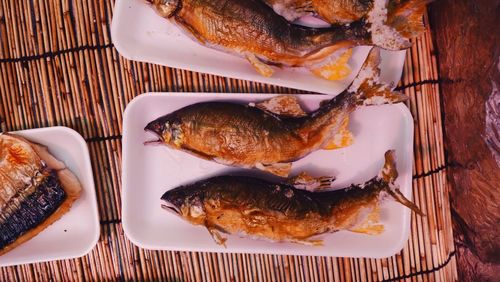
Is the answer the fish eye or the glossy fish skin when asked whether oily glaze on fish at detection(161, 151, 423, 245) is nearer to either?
the glossy fish skin

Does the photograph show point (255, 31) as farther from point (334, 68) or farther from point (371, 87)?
point (371, 87)

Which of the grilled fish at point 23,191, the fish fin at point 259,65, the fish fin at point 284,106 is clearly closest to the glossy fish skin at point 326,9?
the fish fin at point 259,65

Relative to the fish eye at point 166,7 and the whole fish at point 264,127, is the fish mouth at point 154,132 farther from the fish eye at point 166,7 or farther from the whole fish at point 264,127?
the fish eye at point 166,7

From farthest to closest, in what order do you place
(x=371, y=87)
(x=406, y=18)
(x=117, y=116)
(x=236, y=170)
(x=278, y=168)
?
1. (x=117, y=116)
2. (x=236, y=170)
3. (x=278, y=168)
4. (x=371, y=87)
5. (x=406, y=18)

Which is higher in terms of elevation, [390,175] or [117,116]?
[117,116]

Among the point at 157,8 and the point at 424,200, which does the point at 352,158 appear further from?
the point at 157,8

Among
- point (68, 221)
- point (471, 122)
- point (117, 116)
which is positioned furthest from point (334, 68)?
point (68, 221)
